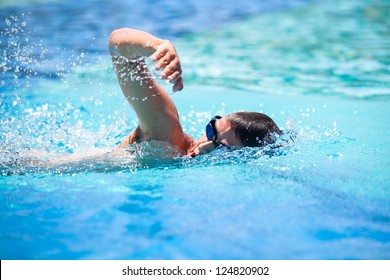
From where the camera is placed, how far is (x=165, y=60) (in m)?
2.36

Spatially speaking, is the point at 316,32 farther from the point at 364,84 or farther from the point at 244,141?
the point at 244,141

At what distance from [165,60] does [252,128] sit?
2.29 ft

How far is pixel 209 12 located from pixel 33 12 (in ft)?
8.97

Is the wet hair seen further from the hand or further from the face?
the hand

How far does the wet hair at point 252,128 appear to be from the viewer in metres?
2.82

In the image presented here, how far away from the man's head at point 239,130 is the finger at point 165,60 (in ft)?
1.82

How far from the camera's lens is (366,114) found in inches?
178

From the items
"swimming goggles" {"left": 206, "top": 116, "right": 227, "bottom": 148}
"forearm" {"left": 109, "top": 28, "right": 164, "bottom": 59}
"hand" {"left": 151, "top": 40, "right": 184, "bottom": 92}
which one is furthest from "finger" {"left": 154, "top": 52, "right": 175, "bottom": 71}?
"swimming goggles" {"left": 206, "top": 116, "right": 227, "bottom": 148}

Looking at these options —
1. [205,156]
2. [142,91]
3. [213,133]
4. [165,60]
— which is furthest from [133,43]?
[205,156]

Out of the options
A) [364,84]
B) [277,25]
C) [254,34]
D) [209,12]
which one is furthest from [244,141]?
[209,12]

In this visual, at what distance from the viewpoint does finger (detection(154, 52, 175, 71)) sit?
2.33 metres

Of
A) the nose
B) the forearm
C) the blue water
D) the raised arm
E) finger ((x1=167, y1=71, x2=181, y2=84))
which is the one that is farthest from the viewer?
the nose

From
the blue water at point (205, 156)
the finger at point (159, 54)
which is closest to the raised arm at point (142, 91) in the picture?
the blue water at point (205, 156)

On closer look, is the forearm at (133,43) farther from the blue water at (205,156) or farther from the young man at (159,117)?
the blue water at (205,156)
